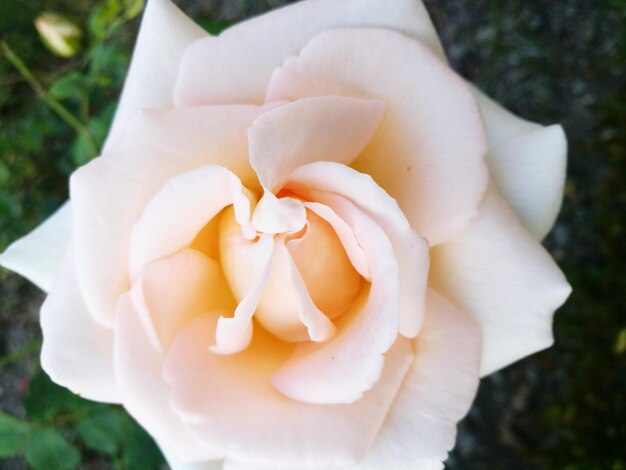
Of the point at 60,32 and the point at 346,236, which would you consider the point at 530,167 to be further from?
the point at 60,32

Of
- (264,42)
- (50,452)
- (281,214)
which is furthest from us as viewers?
(50,452)

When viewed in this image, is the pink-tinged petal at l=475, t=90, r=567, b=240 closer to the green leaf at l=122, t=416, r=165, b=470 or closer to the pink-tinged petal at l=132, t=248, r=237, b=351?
the pink-tinged petal at l=132, t=248, r=237, b=351

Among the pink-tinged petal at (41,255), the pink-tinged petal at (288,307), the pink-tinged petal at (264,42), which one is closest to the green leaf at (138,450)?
the pink-tinged petal at (41,255)

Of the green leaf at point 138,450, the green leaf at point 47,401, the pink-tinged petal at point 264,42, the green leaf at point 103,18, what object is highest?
the pink-tinged petal at point 264,42

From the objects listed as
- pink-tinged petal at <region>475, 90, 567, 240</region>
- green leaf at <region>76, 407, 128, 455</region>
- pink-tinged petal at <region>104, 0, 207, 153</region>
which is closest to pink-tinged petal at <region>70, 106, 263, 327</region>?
pink-tinged petal at <region>104, 0, 207, 153</region>

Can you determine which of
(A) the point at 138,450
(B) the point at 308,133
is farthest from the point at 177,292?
(A) the point at 138,450

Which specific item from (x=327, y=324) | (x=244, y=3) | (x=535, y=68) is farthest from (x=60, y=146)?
(x=327, y=324)

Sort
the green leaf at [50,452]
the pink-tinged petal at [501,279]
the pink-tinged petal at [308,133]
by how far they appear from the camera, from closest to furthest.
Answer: the pink-tinged petal at [308,133] → the pink-tinged petal at [501,279] → the green leaf at [50,452]

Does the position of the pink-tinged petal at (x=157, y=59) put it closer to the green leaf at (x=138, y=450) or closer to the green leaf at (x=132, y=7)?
the green leaf at (x=132, y=7)
